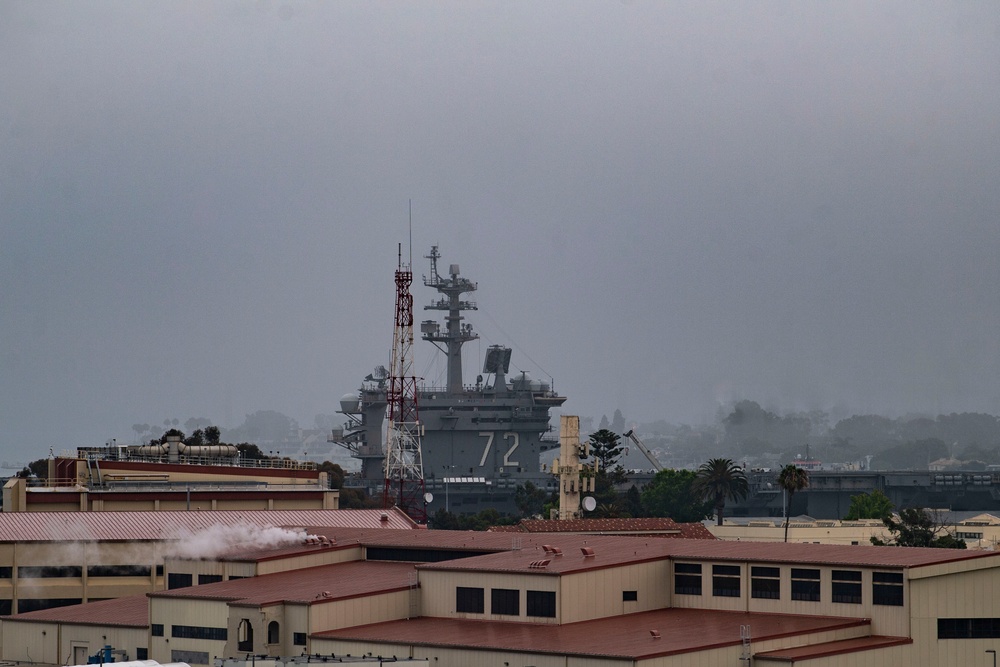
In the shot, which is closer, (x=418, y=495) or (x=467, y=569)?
(x=467, y=569)

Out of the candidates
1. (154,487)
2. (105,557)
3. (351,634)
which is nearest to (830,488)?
(154,487)

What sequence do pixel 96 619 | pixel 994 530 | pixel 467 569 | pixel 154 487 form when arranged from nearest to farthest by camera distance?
pixel 467 569 < pixel 96 619 < pixel 154 487 < pixel 994 530

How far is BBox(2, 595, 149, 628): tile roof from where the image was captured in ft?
204


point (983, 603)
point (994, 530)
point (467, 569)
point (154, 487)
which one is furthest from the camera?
point (994, 530)

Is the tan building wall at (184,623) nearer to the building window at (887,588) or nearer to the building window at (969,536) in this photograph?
the building window at (887,588)

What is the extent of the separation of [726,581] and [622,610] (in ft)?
12.1

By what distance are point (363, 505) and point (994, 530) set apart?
6451 cm

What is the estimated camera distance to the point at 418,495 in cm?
17188

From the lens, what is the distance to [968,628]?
53719 mm

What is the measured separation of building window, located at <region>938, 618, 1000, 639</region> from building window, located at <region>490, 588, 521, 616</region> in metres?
13.6

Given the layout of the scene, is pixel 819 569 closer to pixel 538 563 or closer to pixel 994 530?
pixel 538 563

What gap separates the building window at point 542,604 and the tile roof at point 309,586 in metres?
5.46

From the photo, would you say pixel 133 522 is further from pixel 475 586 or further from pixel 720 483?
pixel 720 483

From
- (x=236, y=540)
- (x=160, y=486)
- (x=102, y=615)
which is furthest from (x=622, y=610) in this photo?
(x=160, y=486)
